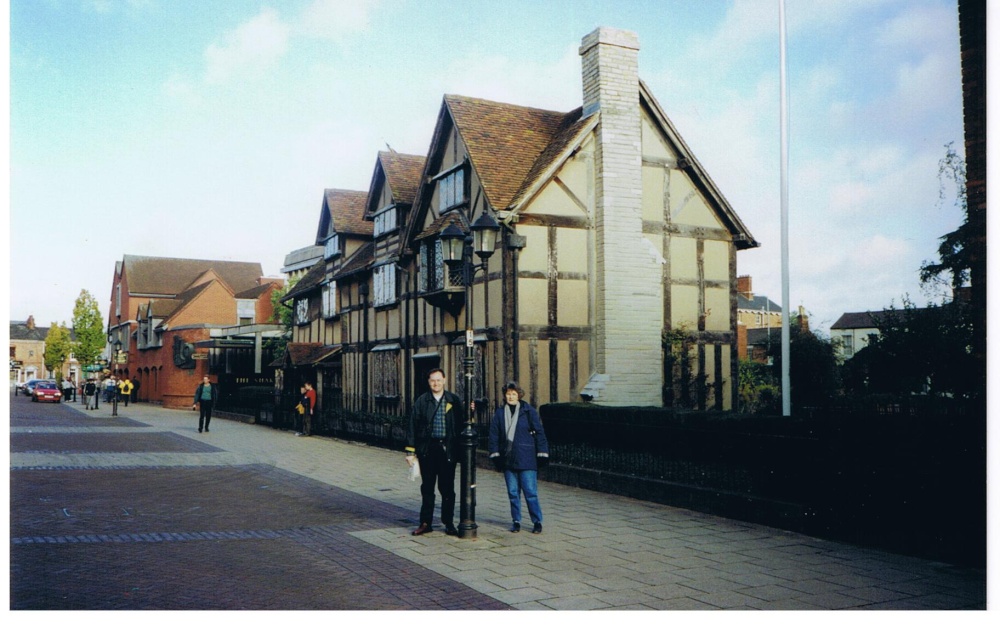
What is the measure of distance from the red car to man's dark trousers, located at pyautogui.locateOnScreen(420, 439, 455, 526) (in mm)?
43638

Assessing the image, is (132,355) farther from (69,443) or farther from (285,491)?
(285,491)

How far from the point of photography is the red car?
151 ft

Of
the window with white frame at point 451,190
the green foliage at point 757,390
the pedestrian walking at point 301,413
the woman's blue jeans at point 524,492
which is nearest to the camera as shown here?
the woman's blue jeans at point 524,492

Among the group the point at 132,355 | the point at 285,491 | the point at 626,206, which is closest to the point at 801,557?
the point at 285,491

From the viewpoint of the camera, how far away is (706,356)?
19.6 meters

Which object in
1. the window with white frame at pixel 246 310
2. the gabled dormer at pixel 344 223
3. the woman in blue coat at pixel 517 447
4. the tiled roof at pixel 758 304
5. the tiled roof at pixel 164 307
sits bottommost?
the woman in blue coat at pixel 517 447

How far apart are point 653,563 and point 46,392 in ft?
153

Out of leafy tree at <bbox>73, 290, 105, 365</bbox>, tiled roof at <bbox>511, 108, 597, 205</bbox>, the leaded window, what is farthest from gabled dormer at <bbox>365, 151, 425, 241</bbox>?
leafy tree at <bbox>73, 290, 105, 365</bbox>

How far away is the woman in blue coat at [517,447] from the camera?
9.84 meters

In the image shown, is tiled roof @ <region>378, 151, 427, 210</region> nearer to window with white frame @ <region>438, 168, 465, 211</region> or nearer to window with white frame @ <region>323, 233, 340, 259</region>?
window with white frame @ <region>438, 168, 465, 211</region>

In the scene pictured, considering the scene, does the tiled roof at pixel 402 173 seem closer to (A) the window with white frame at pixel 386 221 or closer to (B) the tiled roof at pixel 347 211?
(A) the window with white frame at pixel 386 221

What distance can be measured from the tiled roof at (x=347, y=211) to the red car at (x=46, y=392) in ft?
86.0

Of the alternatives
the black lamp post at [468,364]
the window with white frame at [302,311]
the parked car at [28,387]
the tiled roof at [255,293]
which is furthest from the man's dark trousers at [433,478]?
the parked car at [28,387]

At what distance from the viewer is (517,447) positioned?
9914mm
